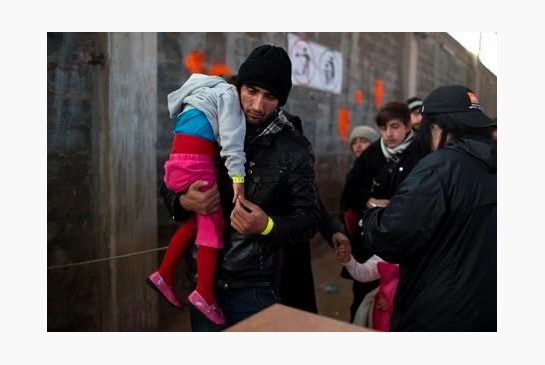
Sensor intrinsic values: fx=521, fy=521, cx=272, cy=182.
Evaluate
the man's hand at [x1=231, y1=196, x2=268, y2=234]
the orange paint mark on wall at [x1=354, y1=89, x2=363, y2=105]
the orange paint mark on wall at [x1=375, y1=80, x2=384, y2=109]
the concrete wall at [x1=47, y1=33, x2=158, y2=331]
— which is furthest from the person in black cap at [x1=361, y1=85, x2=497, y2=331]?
the orange paint mark on wall at [x1=375, y1=80, x2=384, y2=109]

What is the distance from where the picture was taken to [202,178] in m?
1.82

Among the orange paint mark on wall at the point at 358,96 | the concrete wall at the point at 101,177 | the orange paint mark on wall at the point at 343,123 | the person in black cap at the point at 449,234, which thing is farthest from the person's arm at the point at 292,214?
the orange paint mark on wall at the point at 358,96

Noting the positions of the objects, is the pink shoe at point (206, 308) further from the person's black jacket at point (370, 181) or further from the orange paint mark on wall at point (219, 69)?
the orange paint mark on wall at point (219, 69)

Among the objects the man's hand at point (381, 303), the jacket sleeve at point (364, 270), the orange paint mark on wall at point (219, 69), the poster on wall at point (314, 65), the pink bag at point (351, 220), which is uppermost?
the poster on wall at point (314, 65)

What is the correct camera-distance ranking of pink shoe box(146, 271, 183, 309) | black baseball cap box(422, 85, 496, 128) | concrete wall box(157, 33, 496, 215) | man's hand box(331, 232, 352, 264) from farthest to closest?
concrete wall box(157, 33, 496, 215) → man's hand box(331, 232, 352, 264) → pink shoe box(146, 271, 183, 309) → black baseball cap box(422, 85, 496, 128)

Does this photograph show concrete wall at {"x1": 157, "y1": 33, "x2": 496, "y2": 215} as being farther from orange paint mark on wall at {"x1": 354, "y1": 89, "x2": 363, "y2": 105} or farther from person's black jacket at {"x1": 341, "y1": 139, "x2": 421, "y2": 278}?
person's black jacket at {"x1": 341, "y1": 139, "x2": 421, "y2": 278}

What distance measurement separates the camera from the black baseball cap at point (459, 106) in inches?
65.0

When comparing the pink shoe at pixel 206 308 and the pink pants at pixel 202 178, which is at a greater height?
the pink pants at pixel 202 178

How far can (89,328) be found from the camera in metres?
3.12

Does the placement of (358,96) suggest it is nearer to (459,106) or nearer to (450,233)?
(459,106)

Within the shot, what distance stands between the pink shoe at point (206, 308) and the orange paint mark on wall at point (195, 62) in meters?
2.21

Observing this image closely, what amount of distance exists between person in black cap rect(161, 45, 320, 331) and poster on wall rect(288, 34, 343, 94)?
3.09 m

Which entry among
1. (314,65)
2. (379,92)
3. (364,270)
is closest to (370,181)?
(364,270)

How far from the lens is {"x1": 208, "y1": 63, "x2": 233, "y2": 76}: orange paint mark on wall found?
12.8ft
